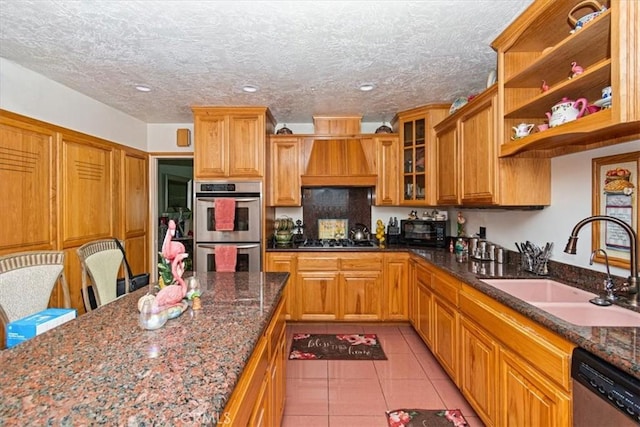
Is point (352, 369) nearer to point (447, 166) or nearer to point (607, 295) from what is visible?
point (607, 295)

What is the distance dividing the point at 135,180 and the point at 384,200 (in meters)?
2.99

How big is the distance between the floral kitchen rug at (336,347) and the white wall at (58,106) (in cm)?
291

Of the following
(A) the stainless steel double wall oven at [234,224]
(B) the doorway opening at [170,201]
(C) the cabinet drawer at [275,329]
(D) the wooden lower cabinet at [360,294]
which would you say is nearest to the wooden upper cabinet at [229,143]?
(A) the stainless steel double wall oven at [234,224]

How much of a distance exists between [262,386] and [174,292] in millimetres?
540

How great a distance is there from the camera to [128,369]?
0.92 meters

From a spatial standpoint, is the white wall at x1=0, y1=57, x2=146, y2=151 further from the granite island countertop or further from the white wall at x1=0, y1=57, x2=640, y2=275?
the granite island countertop

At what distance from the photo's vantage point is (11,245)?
7.82 ft

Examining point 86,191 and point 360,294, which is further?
point 360,294

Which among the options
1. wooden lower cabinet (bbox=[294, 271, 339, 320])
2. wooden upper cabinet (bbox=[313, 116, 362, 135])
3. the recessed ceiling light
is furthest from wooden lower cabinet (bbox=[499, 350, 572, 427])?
wooden upper cabinet (bbox=[313, 116, 362, 135])

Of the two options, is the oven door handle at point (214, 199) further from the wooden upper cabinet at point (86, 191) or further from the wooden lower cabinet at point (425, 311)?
the wooden lower cabinet at point (425, 311)

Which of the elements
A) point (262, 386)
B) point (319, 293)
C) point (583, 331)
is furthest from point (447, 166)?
point (262, 386)

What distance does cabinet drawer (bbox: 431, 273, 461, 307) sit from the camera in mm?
2303

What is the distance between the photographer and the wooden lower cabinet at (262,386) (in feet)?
3.13

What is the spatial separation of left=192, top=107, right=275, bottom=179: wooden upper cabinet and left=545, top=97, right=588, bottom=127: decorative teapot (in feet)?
8.43
